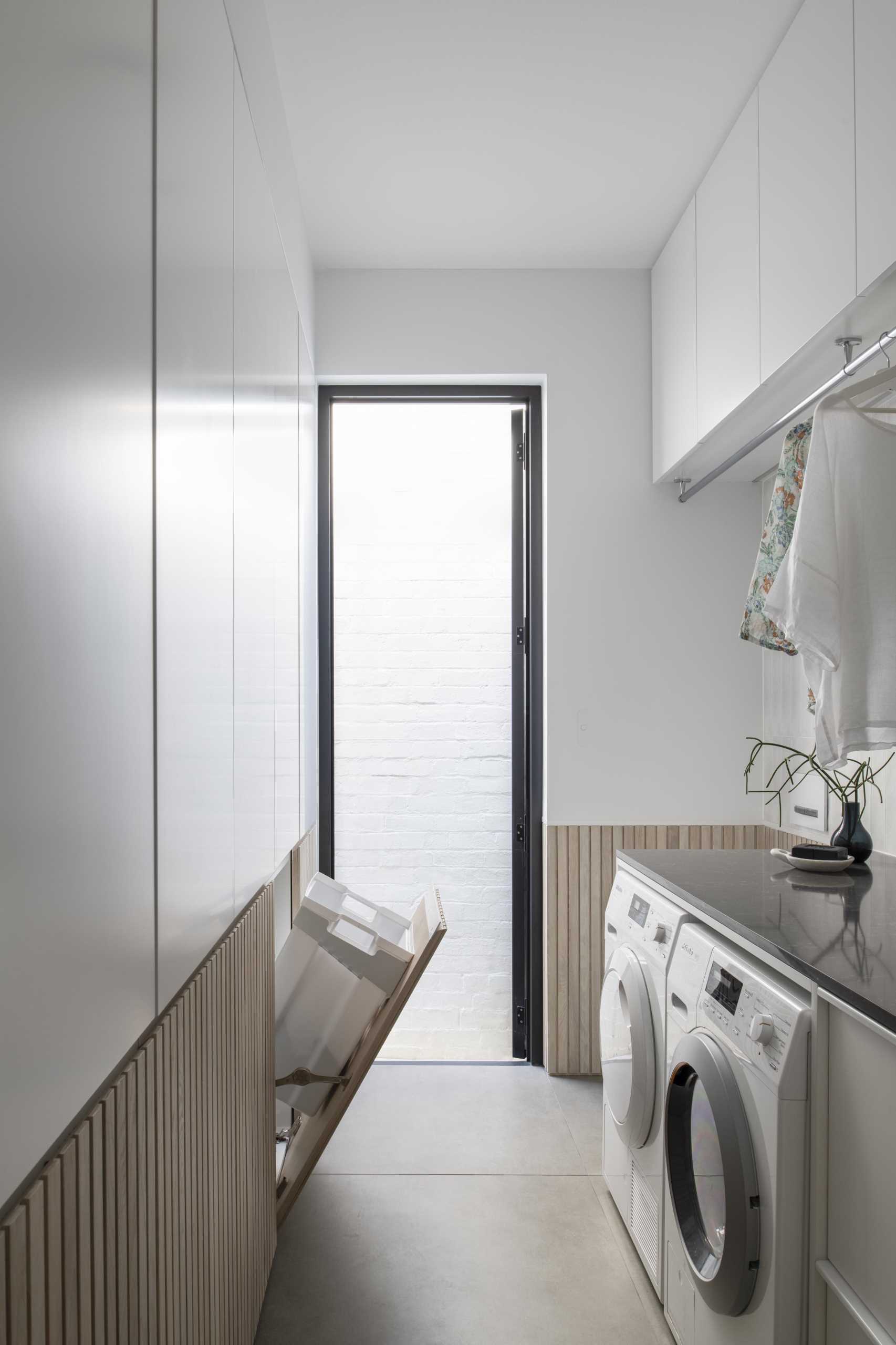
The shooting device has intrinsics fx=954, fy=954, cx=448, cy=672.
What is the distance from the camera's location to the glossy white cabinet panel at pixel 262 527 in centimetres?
180

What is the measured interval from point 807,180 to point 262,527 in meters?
1.39

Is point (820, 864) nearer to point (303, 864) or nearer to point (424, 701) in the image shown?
point (303, 864)

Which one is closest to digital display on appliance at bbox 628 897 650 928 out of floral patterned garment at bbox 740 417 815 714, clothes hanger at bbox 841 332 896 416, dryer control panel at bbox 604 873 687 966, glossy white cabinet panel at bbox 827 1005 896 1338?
dryer control panel at bbox 604 873 687 966

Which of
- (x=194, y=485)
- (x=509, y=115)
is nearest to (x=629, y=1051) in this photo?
(x=194, y=485)

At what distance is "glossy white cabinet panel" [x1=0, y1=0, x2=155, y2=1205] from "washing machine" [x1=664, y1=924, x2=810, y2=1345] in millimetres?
979

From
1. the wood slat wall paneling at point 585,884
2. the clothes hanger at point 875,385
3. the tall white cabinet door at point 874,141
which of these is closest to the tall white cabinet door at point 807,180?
the tall white cabinet door at point 874,141

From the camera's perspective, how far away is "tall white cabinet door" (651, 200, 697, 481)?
299cm

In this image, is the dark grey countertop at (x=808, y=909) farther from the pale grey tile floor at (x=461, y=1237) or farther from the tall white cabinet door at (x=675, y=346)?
the tall white cabinet door at (x=675, y=346)

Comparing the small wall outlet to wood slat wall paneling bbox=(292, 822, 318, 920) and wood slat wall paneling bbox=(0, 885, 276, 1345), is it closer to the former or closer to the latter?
wood slat wall paneling bbox=(292, 822, 318, 920)

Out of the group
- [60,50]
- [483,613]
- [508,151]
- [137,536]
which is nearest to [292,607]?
[483,613]

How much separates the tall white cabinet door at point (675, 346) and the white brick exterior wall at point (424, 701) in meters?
0.75

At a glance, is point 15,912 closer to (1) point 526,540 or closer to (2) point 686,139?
(2) point 686,139

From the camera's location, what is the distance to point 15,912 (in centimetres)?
74

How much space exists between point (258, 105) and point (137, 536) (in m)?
1.52
